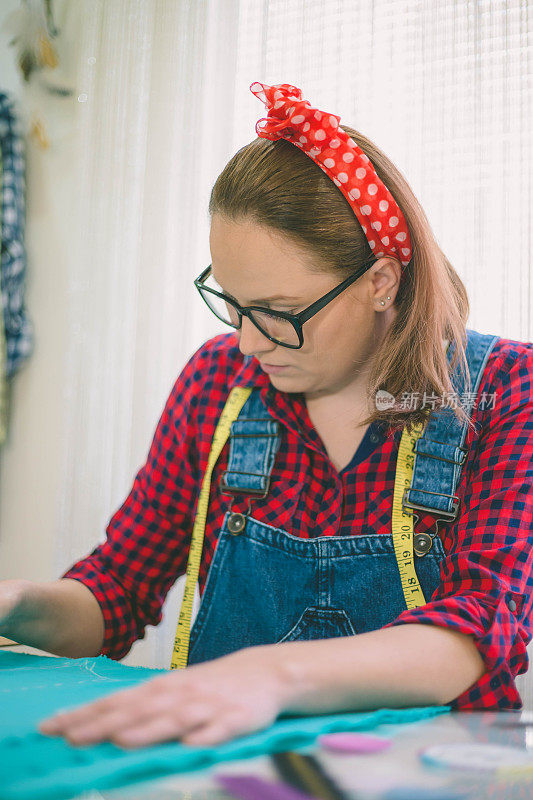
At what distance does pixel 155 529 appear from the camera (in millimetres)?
1181

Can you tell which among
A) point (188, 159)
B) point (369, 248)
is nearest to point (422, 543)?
point (369, 248)

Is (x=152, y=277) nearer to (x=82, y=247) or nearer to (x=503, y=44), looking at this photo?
(x=82, y=247)

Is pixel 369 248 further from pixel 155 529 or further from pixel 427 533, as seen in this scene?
pixel 155 529

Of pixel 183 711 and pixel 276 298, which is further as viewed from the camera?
pixel 276 298

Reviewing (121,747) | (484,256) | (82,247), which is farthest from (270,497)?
(82,247)

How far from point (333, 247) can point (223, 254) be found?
0.45 feet

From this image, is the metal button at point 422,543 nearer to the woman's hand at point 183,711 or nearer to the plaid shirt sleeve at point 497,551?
the plaid shirt sleeve at point 497,551

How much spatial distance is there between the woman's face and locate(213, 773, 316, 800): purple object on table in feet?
2.04

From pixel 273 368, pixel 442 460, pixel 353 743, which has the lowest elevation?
pixel 353 743

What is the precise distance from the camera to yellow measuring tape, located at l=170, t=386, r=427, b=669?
0.98 meters

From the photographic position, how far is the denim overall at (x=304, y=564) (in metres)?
0.98

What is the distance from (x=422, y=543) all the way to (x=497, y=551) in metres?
0.18

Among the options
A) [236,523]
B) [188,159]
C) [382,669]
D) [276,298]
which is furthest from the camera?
[188,159]

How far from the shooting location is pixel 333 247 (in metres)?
0.97
